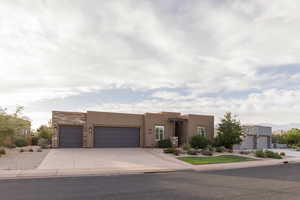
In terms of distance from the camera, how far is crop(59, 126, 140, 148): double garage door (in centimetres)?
2755

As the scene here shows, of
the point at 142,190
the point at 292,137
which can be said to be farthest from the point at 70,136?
the point at 292,137

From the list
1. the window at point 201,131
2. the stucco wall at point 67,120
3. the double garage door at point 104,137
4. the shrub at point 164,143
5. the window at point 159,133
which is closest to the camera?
the stucco wall at point 67,120

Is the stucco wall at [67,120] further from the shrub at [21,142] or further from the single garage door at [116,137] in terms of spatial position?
the shrub at [21,142]

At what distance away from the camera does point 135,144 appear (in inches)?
1214

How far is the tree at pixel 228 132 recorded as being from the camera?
31.4 metres

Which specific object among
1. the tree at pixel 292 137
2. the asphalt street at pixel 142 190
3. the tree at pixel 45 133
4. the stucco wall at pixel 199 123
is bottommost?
the tree at pixel 292 137

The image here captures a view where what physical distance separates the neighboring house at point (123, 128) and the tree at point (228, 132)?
2.66m

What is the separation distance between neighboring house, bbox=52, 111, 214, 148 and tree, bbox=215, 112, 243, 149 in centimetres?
266

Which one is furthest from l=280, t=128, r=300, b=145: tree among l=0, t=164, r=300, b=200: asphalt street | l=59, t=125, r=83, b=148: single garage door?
l=0, t=164, r=300, b=200: asphalt street

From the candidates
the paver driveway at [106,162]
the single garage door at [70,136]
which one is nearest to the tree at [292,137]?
the paver driveway at [106,162]

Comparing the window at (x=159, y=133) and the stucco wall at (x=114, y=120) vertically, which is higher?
the stucco wall at (x=114, y=120)

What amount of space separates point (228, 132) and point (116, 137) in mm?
13802

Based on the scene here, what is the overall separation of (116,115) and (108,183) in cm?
1905

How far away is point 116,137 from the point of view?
29.8m
